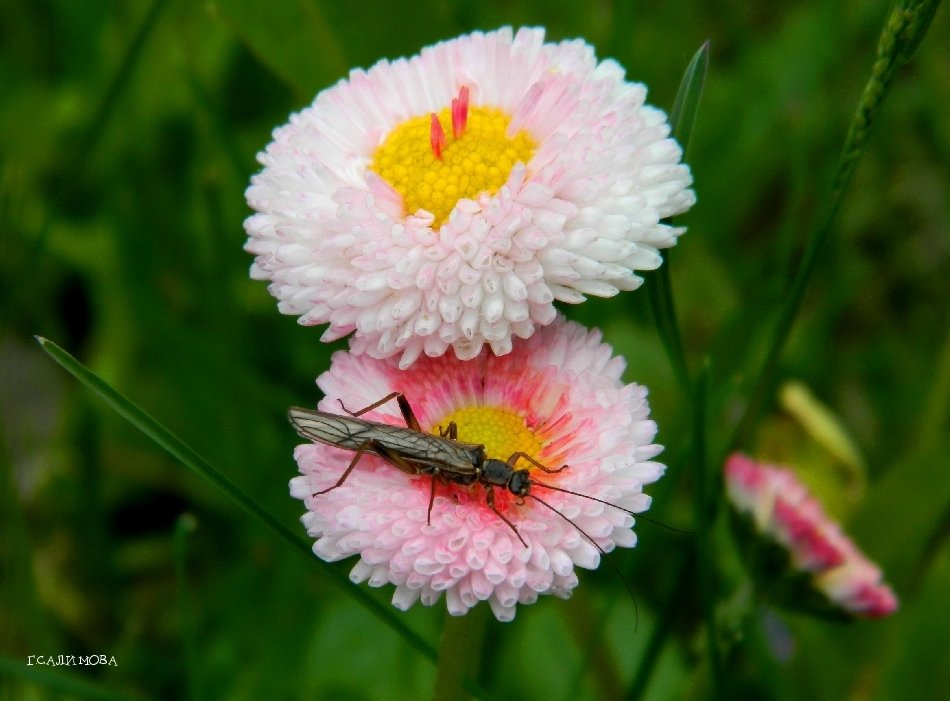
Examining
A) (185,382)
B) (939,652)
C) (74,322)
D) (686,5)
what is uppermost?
(686,5)

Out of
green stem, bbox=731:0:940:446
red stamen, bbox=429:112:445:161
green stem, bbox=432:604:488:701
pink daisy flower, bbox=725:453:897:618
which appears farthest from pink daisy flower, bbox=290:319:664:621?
pink daisy flower, bbox=725:453:897:618

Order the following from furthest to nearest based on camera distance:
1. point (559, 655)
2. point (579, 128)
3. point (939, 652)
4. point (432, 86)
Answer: point (559, 655) < point (939, 652) < point (432, 86) < point (579, 128)

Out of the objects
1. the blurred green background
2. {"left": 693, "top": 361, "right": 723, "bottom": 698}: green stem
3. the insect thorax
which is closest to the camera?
the insect thorax

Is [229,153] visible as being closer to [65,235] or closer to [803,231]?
[65,235]

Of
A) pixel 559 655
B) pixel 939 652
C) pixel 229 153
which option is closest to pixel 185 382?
pixel 229 153

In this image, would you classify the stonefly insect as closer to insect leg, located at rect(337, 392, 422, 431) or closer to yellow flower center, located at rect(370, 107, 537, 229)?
insect leg, located at rect(337, 392, 422, 431)
